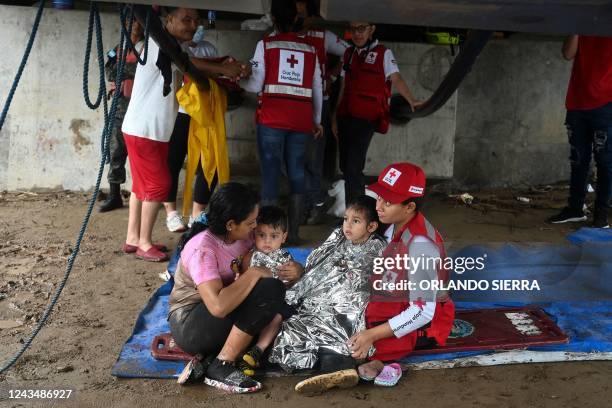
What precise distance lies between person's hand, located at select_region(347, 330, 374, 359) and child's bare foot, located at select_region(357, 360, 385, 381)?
0.05m

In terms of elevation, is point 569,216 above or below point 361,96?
below

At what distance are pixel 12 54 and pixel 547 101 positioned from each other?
16.6 ft

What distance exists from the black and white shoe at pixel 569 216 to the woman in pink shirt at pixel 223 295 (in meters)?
3.52

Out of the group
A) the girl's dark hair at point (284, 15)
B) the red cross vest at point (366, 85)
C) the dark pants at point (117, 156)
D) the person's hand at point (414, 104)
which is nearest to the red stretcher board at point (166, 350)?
the girl's dark hair at point (284, 15)

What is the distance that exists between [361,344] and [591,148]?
11.2 feet

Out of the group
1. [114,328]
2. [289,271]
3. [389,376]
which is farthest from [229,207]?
[114,328]

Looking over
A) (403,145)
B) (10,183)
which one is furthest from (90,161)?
(403,145)

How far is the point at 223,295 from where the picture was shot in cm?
340

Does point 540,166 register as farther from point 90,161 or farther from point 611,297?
point 90,161

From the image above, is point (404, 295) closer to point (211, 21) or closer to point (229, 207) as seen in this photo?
point (229, 207)

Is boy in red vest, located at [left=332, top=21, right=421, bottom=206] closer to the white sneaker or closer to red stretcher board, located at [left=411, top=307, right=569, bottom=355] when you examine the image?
the white sneaker

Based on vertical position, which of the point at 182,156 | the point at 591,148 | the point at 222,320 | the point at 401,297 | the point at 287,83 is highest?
the point at 287,83

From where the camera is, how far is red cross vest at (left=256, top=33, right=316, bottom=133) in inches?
204

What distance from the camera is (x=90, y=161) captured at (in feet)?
22.3
